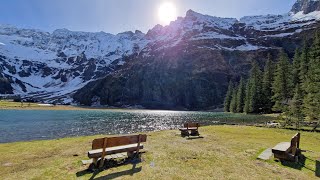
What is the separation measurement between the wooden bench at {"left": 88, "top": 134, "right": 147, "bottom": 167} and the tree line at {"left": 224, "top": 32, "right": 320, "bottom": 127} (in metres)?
35.7

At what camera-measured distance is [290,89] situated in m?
93.9

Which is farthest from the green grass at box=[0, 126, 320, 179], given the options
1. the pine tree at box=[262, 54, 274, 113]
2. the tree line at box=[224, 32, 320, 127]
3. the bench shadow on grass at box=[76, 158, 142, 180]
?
the pine tree at box=[262, 54, 274, 113]

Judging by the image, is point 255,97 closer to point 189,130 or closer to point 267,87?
point 267,87

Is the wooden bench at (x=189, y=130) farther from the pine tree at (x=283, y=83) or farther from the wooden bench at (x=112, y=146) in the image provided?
the pine tree at (x=283, y=83)

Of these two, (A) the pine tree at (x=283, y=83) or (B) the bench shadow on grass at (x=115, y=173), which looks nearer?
(B) the bench shadow on grass at (x=115, y=173)

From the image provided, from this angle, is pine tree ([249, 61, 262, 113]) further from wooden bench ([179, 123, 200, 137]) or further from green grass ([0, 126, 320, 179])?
green grass ([0, 126, 320, 179])

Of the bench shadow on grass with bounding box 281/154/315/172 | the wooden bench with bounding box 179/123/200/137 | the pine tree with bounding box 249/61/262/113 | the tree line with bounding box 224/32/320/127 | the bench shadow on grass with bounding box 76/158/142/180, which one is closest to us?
the bench shadow on grass with bounding box 76/158/142/180

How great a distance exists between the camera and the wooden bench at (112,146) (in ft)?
52.7

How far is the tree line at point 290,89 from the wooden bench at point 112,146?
35.7 metres

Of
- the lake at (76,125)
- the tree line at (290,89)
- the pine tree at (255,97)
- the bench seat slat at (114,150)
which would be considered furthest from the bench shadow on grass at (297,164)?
the pine tree at (255,97)

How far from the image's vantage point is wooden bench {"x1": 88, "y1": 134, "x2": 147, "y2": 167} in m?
16.0

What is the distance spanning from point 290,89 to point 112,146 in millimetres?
89893

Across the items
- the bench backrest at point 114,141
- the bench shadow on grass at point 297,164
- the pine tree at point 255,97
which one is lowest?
the bench shadow on grass at point 297,164

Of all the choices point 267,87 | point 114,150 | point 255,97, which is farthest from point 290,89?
point 114,150
